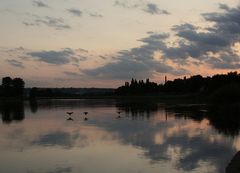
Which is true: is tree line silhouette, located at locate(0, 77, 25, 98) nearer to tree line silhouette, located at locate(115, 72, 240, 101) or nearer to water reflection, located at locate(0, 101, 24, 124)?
tree line silhouette, located at locate(115, 72, 240, 101)

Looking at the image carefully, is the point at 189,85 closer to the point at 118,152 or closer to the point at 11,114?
the point at 11,114

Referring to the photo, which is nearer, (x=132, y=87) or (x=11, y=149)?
(x=11, y=149)

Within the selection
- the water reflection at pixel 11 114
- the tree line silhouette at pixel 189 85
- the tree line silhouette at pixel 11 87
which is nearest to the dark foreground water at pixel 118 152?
the water reflection at pixel 11 114

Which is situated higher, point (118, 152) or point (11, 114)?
point (11, 114)

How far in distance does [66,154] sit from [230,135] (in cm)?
1484

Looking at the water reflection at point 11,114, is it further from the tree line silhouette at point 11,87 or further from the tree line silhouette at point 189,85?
the tree line silhouette at point 11,87

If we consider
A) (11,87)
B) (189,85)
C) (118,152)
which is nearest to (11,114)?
(118,152)

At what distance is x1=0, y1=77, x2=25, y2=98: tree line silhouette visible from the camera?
176 metres

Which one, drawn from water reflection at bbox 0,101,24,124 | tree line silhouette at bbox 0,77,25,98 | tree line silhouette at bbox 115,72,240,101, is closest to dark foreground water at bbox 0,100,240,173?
water reflection at bbox 0,101,24,124

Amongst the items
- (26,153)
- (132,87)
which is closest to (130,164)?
(26,153)

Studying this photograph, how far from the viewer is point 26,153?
24.8 meters

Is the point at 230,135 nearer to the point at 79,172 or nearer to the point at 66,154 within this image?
the point at 66,154

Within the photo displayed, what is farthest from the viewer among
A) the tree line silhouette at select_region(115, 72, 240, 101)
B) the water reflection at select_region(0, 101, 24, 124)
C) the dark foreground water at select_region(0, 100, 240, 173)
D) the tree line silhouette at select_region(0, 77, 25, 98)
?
the tree line silhouette at select_region(0, 77, 25, 98)

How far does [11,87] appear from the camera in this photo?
177125mm
